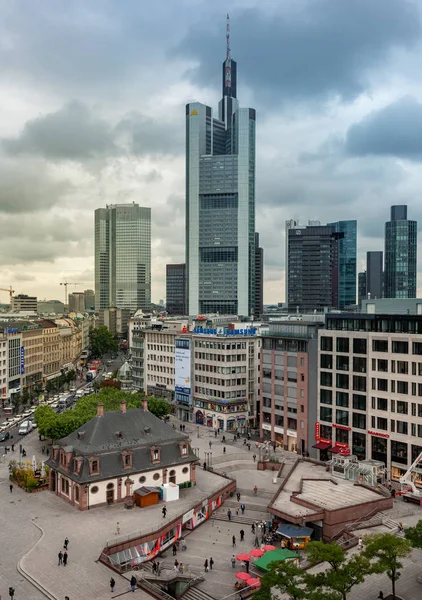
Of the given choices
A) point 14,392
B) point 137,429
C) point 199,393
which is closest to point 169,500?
point 137,429

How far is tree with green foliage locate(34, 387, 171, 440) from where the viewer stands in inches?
3691

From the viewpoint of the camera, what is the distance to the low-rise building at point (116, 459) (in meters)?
69.7

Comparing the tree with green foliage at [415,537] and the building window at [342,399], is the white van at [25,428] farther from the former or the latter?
the tree with green foliage at [415,537]

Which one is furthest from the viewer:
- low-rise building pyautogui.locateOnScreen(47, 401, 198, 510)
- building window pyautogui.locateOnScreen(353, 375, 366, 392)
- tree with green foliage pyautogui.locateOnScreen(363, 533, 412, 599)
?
building window pyautogui.locateOnScreen(353, 375, 366, 392)

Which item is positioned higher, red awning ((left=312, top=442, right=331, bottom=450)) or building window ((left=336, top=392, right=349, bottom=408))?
building window ((left=336, top=392, right=349, bottom=408))

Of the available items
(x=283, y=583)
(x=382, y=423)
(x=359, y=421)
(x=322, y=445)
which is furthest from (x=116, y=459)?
(x=382, y=423)

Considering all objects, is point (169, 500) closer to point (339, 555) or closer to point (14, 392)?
point (339, 555)

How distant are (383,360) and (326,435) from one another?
18655 mm

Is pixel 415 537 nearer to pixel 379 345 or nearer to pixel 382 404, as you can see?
pixel 382 404

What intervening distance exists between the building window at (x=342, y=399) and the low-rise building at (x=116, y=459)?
99.8ft

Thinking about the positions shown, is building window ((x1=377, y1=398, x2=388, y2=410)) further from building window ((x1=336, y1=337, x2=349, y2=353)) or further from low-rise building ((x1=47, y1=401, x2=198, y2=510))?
low-rise building ((x1=47, y1=401, x2=198, y2=510))

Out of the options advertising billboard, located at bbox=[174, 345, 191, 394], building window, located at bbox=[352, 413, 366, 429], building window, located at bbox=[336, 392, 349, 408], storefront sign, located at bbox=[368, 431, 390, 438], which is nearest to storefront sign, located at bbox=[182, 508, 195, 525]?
storefront sign, located at bbox=[368, 431, 390, 438]

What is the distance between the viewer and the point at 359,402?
9206cm

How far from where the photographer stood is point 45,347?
19550cm
